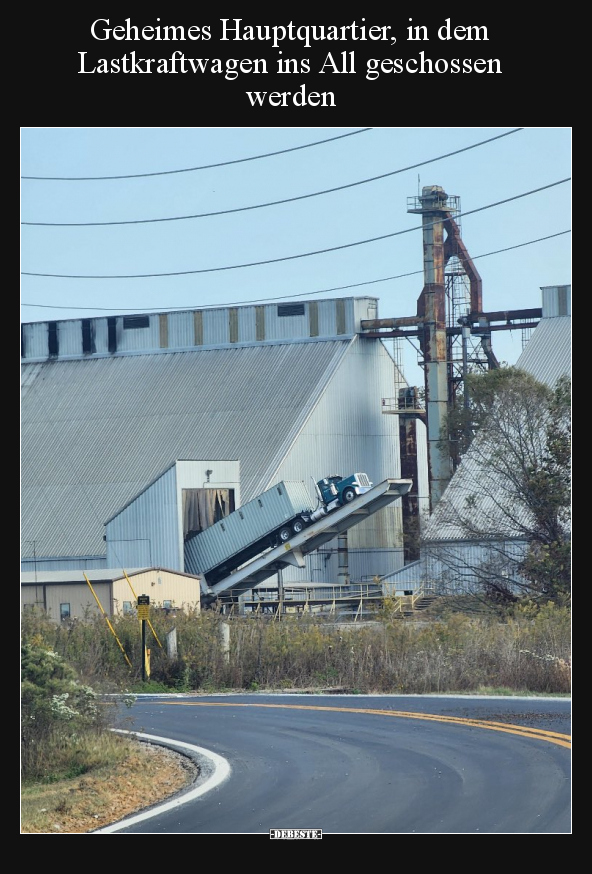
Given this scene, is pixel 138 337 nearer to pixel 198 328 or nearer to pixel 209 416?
pixel 198 328

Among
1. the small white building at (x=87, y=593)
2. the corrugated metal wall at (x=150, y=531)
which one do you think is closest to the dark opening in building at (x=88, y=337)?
the corrugated metal wall at (x=150, y=531)

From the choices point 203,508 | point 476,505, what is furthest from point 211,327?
point 476,505

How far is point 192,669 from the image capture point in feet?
90.0

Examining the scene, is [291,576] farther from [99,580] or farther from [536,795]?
[536,795]

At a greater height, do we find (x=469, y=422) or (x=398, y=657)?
(x=469, y=422)

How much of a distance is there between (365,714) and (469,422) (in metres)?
35.1

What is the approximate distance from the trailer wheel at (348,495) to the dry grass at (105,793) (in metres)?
28.8

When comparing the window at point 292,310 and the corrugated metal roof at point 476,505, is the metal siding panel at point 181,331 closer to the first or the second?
the window at point 292,310

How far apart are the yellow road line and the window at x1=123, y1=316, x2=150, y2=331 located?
3872 centimetres

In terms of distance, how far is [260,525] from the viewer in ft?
151

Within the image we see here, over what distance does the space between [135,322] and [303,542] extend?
65.3 ft

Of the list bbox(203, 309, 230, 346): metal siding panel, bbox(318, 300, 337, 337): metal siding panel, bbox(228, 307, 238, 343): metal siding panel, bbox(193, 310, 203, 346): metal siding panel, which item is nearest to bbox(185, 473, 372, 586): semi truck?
bbox(318, 300, 337, 337): metal siding panel

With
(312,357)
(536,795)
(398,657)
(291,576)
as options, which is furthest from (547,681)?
(312,357)

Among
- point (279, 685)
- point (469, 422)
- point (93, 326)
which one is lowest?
point (279, 685)
